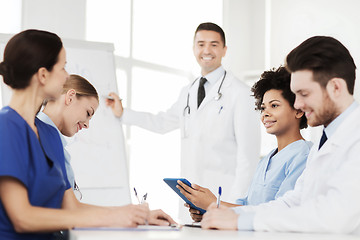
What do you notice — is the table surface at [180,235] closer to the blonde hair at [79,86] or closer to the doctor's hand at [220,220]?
the doctor's hand at [220,220]

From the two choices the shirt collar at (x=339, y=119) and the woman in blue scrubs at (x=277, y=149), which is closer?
the shirt collar at (x=339, y=119)

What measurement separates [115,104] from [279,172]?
4.24 feet

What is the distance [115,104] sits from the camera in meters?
2.91

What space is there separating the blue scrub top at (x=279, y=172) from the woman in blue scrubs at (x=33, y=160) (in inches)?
24.4

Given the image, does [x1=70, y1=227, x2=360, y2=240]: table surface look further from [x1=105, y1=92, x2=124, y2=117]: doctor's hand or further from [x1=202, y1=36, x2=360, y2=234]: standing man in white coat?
[x1=105, y1=92, x2=124, y2=117]: doctor's hand

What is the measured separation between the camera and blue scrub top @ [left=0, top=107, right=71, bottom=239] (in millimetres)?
1215

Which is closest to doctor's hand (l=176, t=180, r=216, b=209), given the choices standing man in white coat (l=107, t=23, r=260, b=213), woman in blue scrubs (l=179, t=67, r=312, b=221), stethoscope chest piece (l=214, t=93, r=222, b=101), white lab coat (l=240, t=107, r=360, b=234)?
woman in blue scrubs (l=179, t=67, r=312, b=221)

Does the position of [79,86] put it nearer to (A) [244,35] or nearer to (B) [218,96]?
(B) [218,96]

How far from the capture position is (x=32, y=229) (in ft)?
3.98

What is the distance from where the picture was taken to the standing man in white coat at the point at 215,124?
121 inches

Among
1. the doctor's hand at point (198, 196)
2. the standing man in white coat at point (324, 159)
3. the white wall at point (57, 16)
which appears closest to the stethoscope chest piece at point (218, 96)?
the white wall at point (57, 16)

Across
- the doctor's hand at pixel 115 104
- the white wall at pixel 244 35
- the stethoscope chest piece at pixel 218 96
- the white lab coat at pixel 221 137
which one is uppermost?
the white wall at pixel 244 35

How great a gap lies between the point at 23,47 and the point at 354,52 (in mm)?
3454

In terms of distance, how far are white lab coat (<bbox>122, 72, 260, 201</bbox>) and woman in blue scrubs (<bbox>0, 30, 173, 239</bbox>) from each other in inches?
66.7
